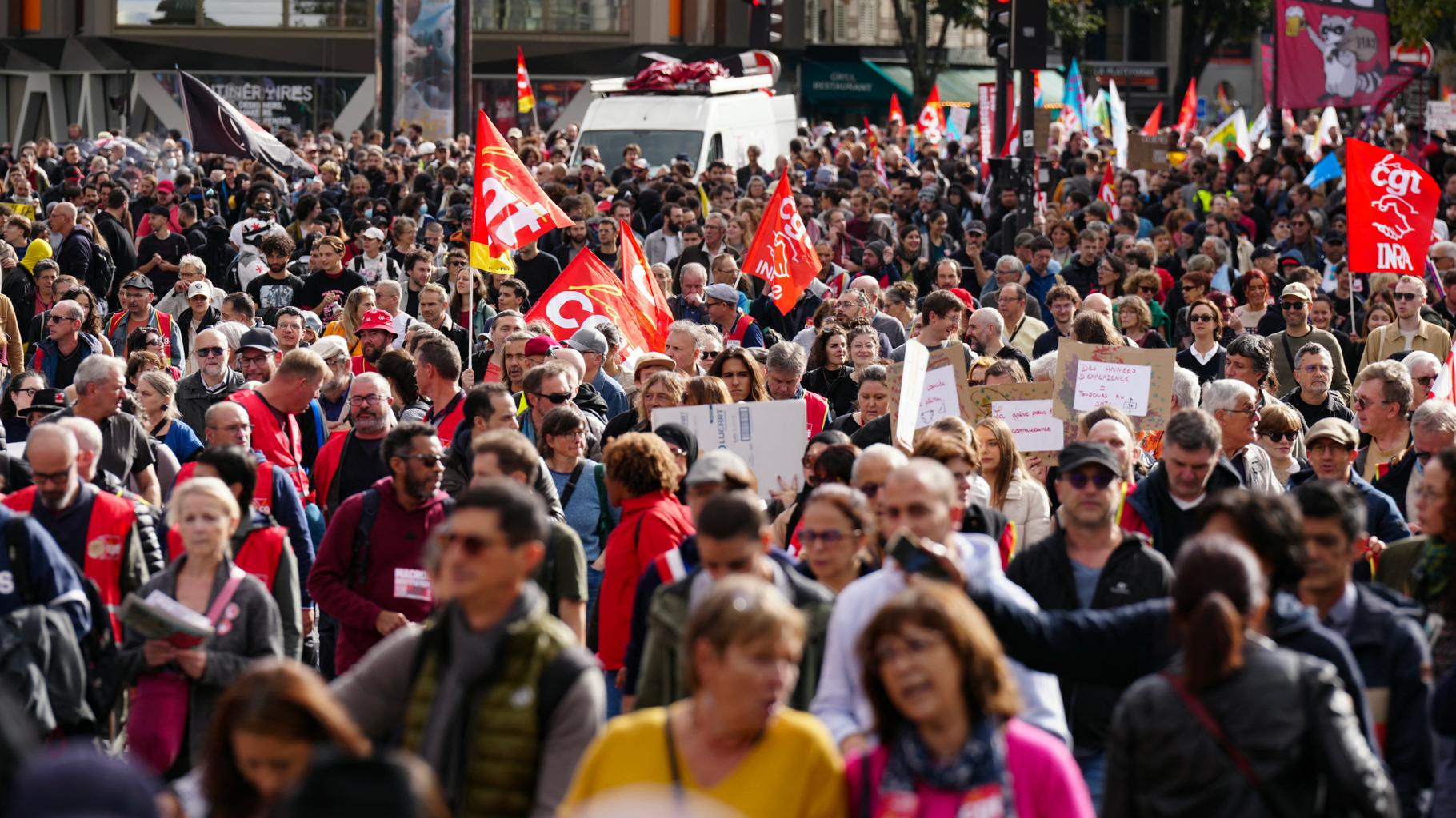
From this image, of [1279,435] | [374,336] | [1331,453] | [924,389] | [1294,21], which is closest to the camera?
[1331,453]

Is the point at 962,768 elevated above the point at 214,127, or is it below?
below

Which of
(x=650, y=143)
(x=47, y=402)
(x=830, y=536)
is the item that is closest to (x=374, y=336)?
(x=47, y=402)

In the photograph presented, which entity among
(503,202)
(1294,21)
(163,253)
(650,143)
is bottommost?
(163,253)

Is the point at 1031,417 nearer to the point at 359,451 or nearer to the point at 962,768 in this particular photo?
the point at 359,451

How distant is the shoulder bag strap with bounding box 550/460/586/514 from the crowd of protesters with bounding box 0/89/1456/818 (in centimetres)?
1

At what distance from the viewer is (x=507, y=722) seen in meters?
4.14

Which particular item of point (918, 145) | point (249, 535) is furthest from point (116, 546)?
point (918, 145)

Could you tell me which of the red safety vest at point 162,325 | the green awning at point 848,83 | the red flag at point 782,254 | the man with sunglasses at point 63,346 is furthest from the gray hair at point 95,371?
the green awning at point 848,83

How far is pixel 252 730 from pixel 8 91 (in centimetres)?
4807

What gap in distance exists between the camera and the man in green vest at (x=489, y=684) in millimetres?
4133

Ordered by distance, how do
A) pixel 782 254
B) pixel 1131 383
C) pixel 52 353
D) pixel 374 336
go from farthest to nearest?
pixel 782 254
pixel 52 353
pixel 374 336
pixel 1131 383

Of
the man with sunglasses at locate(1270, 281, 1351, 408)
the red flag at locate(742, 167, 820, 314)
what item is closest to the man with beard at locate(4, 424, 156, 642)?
the man with sunglasses at locate(1270, 281, 1351, 408)

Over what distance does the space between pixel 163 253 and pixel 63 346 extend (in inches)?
239

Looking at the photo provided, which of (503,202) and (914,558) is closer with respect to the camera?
(914,558)
